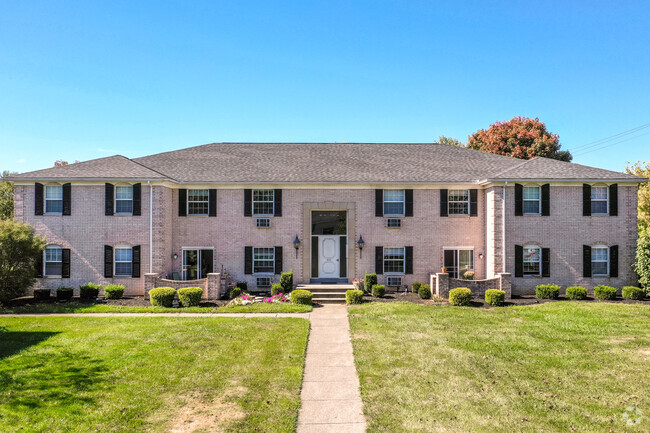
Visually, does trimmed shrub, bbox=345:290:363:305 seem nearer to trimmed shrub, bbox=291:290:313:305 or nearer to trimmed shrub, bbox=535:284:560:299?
trimmed shrub, bbox=291:290:313:305

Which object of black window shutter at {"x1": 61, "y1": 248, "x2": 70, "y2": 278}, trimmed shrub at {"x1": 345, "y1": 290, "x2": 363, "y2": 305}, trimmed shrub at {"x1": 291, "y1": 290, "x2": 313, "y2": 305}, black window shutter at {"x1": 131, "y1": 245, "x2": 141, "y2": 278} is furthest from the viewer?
black window shutter at {"x1": 131, "y1": 245, "x2": 141, "y2": 278}

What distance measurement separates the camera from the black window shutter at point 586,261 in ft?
57.2

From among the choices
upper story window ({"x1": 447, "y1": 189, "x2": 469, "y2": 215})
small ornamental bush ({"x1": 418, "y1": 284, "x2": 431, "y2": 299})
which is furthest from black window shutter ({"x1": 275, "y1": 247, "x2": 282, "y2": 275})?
upper story window ({"x1": 447, "y1": 189, "x2": 469, "y2": 215})

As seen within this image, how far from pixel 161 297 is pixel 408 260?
38.2 feet

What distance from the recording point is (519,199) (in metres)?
17.5

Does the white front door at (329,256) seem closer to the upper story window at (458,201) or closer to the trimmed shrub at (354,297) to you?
the trimmed shrub at (354,297)

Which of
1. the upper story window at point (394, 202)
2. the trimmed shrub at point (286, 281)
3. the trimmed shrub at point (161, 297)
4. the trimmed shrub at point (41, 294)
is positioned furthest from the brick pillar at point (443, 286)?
the trimmed shrub at point (41, 294)

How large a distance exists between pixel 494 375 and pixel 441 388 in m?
1.55

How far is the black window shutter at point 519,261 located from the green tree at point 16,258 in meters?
21.9

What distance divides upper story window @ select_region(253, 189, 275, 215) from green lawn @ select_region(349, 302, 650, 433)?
7.95 meters

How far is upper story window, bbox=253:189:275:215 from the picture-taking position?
18.7 metres

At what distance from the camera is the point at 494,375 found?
8164mm

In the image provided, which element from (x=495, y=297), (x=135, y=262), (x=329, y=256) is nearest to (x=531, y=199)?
(x=495, y=297)

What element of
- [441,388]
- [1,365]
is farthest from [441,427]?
[1,365]
